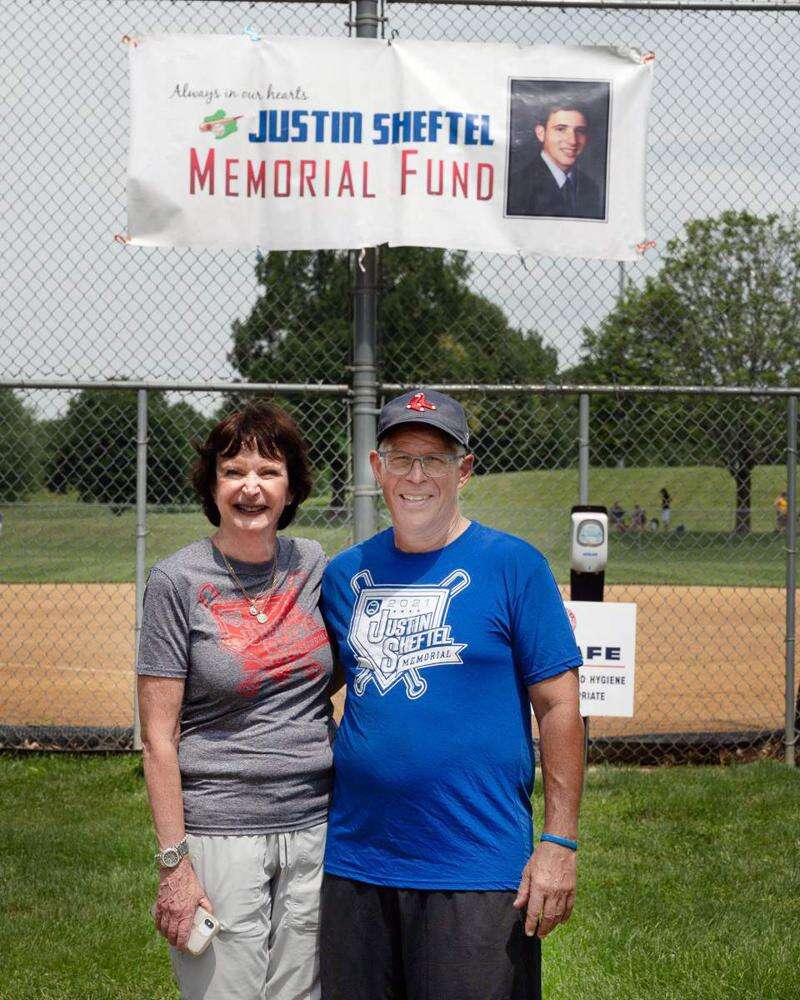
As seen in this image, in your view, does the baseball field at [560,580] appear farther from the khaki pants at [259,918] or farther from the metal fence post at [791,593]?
the khaki pants at [259,918]

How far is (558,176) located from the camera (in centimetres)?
537

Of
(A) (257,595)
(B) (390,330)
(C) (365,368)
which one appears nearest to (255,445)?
(A) (257,595)

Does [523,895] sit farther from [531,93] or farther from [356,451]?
[531,93]

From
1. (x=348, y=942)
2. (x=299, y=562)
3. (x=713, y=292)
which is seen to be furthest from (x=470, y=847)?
(x=713, y=292)

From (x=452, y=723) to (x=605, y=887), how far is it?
2.60 m

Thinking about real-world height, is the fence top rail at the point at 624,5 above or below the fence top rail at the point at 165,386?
above

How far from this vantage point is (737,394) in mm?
5910

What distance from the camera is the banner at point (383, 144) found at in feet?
17.2

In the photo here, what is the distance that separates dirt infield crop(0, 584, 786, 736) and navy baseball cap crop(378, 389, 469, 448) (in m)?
5.16

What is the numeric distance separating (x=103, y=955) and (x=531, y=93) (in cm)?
417

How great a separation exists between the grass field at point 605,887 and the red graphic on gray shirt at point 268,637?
1779mm

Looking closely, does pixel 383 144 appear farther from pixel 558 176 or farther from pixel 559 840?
pixel 559 840

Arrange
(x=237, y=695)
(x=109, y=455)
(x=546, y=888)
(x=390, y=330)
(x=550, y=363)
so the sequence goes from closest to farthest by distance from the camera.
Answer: (x=546, y=888)
(x=237, y=695)
(x=550, y=363)
(x=109, y=455)
(x=390, y=330)

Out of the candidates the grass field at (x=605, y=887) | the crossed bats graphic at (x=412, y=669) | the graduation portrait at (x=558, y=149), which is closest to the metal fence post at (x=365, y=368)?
the graduation portrait at (x=558, y=149)
